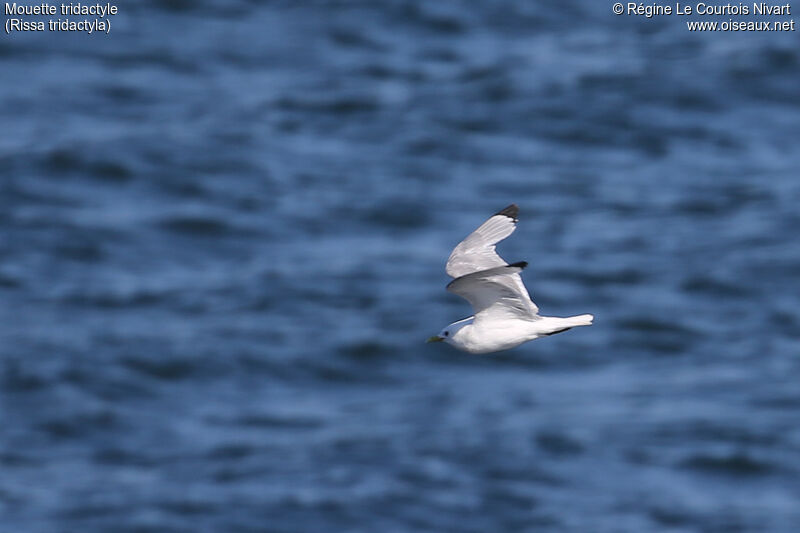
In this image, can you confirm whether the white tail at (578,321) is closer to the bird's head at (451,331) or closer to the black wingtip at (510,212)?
the black wingtip at (510,212)

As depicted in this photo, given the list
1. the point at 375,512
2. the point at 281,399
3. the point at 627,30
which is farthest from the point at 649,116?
the point at 375,512

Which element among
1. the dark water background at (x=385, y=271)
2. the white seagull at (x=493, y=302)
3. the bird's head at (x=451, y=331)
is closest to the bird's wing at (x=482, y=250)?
the white seagull at (x=493, y=302)

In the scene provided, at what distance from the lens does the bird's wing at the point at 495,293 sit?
10.2 meters

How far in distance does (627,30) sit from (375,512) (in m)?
34.1

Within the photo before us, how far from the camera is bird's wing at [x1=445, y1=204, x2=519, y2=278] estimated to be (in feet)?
35.8

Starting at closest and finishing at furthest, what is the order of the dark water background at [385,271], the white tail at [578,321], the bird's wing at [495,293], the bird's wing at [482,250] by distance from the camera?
1. the white tail at [578,321]
2. the bird's wing at [495,293]
3. the bird's wing at [482,250]
4. the dark water background at [385,271]

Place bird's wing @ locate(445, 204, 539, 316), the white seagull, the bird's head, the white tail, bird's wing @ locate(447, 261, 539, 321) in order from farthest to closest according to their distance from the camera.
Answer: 1. the bird's head
2. bird's wing @ locate(445, 204, 539, 316)
3. the white seagull
4. bird's wing @ locate(447, 261, 539, 321)
5. the white tail

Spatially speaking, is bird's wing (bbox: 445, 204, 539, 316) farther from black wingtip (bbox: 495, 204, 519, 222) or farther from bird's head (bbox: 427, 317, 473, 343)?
bird's head (bbox: 427, 317, 473, 343)

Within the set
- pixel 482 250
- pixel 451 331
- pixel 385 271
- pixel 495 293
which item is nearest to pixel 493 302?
pixel 495 293

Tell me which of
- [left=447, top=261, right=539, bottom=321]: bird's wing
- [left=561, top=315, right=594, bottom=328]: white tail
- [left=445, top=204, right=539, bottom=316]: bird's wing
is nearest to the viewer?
[left=561, top=315, right=594, bottom=328]: white tail

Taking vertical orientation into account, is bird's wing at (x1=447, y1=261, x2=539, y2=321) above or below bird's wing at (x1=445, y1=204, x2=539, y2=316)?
below

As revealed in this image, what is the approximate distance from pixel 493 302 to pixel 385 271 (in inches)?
1540

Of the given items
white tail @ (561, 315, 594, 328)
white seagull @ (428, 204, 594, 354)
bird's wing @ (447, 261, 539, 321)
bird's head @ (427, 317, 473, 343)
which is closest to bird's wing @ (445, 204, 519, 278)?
white seagull @ (428, 204, 594, 354)

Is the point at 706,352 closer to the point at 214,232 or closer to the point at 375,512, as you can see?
the point at 375,512
